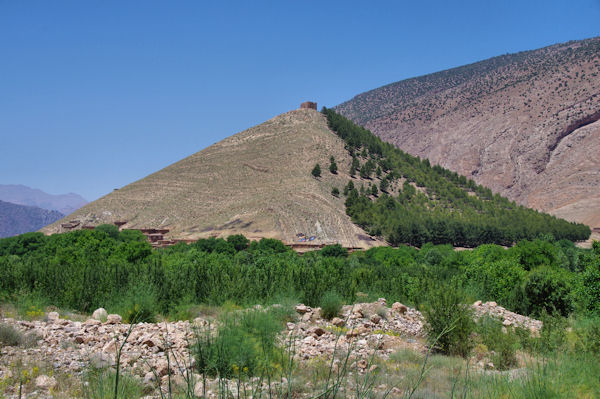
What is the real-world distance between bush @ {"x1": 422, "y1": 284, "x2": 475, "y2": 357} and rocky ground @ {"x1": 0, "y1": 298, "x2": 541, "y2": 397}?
0.46 meters

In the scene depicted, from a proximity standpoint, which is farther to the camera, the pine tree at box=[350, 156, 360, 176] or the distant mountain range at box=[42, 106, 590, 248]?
the pine tree at box=[350, 156, 360, 176]

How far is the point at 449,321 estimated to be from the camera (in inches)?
369

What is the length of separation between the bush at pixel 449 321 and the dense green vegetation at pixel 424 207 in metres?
46.5

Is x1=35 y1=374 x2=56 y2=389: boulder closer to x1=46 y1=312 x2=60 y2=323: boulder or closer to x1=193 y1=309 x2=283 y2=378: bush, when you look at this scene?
x1=193 y1=309 x2=283 y2=378: bush

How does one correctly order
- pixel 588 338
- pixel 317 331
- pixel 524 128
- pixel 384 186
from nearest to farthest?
pixel 588 338, pixel 317 331, pixel 384 186, pixel 524 128

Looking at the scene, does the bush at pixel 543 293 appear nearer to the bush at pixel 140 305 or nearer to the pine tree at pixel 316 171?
the bush at pixel 140 305

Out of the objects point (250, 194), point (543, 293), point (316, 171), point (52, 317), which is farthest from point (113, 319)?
point (316, 171)

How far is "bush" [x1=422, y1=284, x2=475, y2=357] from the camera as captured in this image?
8984mm

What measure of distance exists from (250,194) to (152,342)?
5757cm

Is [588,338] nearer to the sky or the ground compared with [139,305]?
nearer to the ground

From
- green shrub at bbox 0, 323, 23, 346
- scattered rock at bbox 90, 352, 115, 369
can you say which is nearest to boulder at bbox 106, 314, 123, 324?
green shrub at bbox 0, 323, 23, 346

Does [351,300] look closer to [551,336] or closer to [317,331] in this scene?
[317,331]

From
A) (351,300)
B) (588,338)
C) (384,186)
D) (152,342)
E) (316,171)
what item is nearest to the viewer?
(152,342)

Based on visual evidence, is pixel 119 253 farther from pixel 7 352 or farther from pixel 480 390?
pixel 480 390
